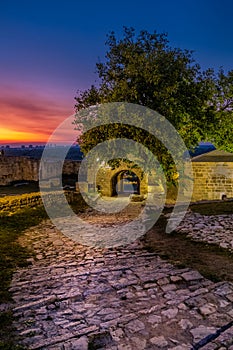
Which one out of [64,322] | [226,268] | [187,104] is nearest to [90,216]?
[187,104]

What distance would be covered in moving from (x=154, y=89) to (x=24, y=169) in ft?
46.5

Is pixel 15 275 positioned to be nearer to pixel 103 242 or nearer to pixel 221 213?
pixel 103 242

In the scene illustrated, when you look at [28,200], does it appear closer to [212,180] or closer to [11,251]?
[11,251]

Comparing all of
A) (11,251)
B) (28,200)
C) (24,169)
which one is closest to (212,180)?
(28,200)

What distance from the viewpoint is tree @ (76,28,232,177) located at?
12.1 meters

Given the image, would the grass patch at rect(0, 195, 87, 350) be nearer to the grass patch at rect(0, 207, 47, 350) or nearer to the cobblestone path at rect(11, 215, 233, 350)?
the grass patch at rect(0, 207, 47, 350)

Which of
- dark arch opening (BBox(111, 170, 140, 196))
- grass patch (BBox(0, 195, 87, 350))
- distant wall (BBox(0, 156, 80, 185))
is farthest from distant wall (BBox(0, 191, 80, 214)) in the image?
distant wall (BBox(0, 156, 80, 185))

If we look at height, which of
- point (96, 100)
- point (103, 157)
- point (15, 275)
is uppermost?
point (96, 100)

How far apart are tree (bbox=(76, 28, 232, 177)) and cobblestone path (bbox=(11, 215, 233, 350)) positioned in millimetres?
6962

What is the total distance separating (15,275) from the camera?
19.4 ft

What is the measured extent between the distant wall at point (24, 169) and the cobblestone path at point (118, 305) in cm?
1592

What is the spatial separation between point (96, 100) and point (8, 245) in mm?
7833

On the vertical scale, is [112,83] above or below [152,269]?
above

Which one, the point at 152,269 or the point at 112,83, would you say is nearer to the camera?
the point at 152,269
